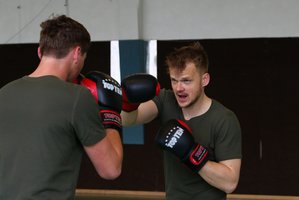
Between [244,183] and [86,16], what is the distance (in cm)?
223

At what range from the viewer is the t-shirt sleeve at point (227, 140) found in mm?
1634

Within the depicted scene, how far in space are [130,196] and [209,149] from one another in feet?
8.47

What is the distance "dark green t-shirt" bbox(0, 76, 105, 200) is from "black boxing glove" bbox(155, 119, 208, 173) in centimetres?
45

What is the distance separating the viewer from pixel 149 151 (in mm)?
4199

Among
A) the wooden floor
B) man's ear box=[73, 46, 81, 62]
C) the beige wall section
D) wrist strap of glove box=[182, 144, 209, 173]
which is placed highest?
the beige wall section

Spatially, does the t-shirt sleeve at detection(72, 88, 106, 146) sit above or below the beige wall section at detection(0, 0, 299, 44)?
below

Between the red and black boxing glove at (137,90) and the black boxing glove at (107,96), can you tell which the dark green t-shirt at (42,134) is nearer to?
the black boxing glove at (107,96)

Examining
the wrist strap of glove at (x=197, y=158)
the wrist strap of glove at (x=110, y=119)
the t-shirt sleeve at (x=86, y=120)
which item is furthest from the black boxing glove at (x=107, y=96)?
the wrist strap of glove at (x=197, y=158)

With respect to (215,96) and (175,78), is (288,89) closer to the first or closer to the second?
(215,96)

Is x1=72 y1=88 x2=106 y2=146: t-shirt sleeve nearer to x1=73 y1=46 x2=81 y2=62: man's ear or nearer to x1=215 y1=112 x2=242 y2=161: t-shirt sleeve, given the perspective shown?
x1=73 y1=46 x2=81 y2=62: man's ear

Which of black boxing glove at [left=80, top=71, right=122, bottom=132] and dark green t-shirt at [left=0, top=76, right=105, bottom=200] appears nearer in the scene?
dark green t-shirt at [left=0, top=76, right=105, bottom=200]

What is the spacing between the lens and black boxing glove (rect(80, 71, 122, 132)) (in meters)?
1.48

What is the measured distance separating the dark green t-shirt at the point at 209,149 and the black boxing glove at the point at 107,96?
0.37 meters

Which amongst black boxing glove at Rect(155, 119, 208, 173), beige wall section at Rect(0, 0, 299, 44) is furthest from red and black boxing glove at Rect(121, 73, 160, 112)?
beige wall section at Rect(0, 0, 299, 44)
